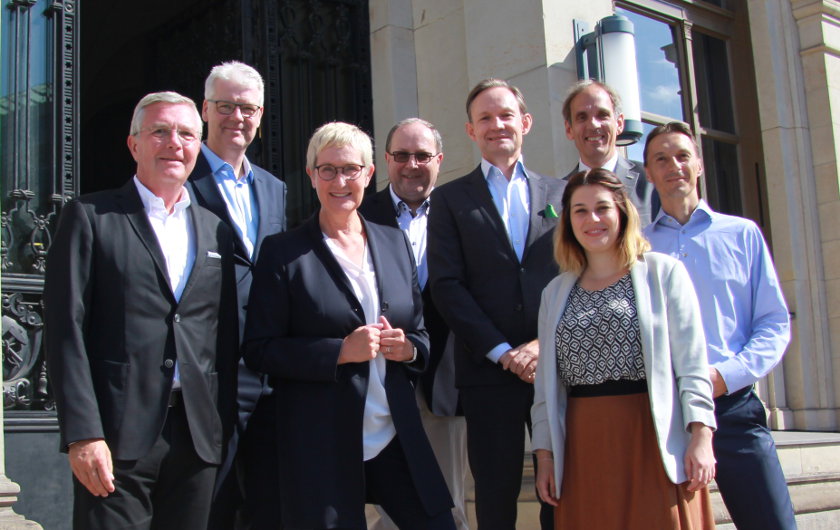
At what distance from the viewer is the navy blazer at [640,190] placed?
418 cm

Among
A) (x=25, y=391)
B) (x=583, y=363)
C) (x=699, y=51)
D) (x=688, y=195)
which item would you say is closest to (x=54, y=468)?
(x=25, y=391)

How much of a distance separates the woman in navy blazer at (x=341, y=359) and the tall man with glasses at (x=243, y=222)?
0.82 feet

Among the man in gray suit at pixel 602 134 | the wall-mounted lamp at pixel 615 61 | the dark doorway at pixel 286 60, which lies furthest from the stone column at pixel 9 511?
the wall-mounted lamp at pixel 615 61

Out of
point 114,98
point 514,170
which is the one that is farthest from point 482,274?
point 114,98

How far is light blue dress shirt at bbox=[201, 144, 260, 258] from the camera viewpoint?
13.0 ft

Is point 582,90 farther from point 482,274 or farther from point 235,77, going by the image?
point 235,77

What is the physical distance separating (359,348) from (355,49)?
13.1 ft

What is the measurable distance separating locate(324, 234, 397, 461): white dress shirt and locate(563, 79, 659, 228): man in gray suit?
139 cm

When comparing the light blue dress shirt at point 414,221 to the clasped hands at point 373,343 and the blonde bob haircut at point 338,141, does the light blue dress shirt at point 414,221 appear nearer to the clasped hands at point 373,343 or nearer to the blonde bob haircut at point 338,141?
the blonde bob haircut at point 338,141

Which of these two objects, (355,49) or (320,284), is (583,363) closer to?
(320,284)

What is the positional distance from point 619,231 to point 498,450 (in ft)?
3.40

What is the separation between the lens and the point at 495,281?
12.6 feet

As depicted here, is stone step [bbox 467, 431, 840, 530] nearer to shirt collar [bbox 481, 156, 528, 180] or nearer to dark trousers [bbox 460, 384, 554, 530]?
dark trousers [bbox 460, 384, 554, 530]

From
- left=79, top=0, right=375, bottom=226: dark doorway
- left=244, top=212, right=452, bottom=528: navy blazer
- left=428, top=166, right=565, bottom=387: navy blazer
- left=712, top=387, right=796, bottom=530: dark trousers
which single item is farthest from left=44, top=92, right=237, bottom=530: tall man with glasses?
left=79, top=0, right=375, bottom=226: dark doorway
